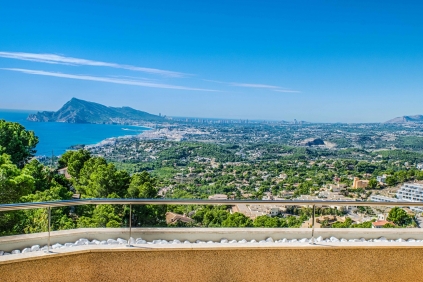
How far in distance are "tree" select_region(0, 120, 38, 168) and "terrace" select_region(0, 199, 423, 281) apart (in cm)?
1249

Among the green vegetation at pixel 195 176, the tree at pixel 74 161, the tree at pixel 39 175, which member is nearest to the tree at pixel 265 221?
the green vegetation at pixel 195 176

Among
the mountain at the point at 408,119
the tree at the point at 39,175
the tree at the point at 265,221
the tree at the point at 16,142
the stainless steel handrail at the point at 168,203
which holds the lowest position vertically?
the tree at the point at 39,175

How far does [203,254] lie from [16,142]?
13.8 meters

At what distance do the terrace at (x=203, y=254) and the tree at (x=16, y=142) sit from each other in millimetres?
12493

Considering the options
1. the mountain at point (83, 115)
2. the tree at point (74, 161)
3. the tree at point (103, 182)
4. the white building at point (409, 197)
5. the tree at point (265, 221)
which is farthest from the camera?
the mountain at point (83, 115)

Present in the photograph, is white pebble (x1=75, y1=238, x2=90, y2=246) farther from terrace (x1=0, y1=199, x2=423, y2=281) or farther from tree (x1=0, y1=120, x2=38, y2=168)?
tree (x1=0, y1=120, x2=38, y2=168)

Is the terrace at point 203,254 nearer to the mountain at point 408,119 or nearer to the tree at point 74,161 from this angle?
the tree at point 74,161

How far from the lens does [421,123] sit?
25.5 m

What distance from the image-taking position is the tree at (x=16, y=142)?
13.8m

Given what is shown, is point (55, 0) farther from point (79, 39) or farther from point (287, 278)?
point (287, 278)

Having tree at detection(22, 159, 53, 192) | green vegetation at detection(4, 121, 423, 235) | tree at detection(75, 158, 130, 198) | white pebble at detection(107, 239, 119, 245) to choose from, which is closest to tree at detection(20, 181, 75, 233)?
green vegetation at detection(4, 121, 423, 235)

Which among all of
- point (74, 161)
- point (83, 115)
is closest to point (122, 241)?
point (74, 161)

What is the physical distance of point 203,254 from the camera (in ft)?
9.02

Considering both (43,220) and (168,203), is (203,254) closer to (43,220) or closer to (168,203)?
(168,203)
